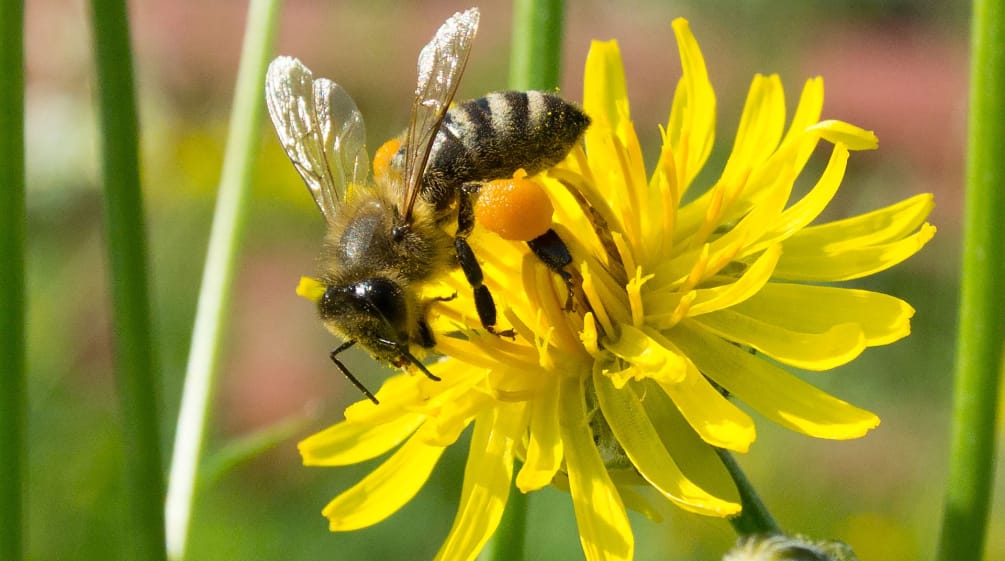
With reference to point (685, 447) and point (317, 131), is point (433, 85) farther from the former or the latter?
point (685, 447)

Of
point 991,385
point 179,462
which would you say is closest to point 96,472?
point 179,462

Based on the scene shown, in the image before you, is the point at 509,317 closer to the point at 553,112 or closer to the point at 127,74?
the point at 553,112

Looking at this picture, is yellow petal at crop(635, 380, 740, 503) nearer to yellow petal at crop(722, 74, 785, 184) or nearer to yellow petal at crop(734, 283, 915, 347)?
yellow petal at crop(734, 283, 915, 347)

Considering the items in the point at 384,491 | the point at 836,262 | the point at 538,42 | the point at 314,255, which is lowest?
the point at 314,255

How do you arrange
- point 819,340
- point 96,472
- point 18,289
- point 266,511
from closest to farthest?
point 18,289
point 819,340
point 96,472
point 266,511

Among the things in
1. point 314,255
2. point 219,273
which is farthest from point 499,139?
point 314,255

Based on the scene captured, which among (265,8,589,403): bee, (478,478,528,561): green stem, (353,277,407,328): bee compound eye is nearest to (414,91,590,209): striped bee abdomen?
(265,8,589,403): bee

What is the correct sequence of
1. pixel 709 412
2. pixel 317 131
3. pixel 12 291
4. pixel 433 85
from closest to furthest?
pixel 12 291 < pixel 709 412 < pixel 433 85 < pixel 317 131
